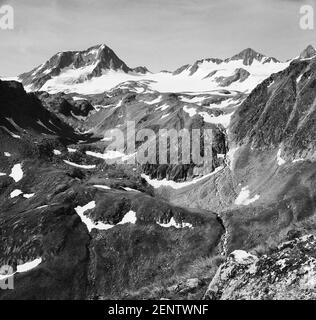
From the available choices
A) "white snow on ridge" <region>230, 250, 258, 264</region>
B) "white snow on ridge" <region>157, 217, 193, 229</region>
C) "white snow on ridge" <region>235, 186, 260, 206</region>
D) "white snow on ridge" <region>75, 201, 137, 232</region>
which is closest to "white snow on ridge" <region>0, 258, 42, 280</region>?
"white snow on ridge" <region>75, 201, 137, 232</region>

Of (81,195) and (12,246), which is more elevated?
(81,195)

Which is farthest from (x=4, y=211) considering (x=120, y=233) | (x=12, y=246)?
(x=120, y=233)

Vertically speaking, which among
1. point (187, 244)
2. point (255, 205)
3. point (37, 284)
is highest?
point (255, 205)

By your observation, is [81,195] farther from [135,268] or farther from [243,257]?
[243,257]

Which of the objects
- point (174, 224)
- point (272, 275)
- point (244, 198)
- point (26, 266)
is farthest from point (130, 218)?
point (272, 275)

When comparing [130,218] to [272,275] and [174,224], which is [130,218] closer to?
[174,224]

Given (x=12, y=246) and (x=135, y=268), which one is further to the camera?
(x=12, y=246)

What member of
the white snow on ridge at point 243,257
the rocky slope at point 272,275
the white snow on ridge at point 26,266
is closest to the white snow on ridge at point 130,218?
the white snow on ridge at point 26,266

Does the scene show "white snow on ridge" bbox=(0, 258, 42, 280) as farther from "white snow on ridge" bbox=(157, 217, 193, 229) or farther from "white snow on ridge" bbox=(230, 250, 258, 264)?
"white snow on ridge" bbox=(230, 250, 258, 264)

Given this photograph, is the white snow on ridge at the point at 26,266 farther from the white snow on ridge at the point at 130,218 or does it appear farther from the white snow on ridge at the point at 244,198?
the white snow on ridge at the point at 244,198
